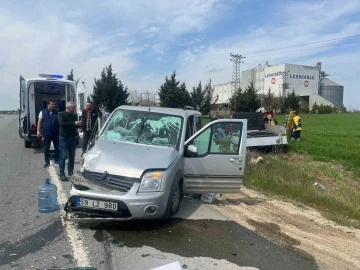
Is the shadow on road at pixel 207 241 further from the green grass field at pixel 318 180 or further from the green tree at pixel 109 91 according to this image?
the green tree at pixel 109 91

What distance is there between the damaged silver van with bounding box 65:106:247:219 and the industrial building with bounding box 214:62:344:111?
93743mm

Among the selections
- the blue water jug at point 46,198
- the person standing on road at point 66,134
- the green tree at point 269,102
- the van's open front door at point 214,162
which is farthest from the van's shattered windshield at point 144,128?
the green tree at point 269,102

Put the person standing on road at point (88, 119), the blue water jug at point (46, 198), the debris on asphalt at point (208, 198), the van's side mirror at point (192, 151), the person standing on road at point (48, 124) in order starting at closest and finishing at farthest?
1. the blue water jug at point (46, 198)
2. the van's side mirror at point (192, 151)
3. the debris on asphalt at point (208, 198)
4. the person standing on road at point (48, 124)
5. the person standing on road at point (88, 119)

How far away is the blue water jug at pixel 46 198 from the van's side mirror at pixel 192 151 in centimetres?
225

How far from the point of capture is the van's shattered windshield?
5.79 meters

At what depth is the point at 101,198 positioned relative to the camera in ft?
15.0

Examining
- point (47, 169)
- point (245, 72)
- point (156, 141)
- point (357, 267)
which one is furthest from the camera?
point (245, 72)

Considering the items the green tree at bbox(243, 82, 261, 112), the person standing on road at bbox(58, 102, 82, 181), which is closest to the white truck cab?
the person standing on road at bbox(58, 102, 82, 181)

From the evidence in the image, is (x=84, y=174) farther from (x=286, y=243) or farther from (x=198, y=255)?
(x=286, y=243)

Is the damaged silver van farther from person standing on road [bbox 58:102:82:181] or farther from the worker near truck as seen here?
the worker near truck

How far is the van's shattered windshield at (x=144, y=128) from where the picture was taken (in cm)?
579

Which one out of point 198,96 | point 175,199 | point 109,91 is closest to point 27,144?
point 175,199

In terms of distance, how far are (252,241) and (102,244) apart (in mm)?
1971

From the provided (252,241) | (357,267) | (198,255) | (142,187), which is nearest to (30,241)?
(142,187)
